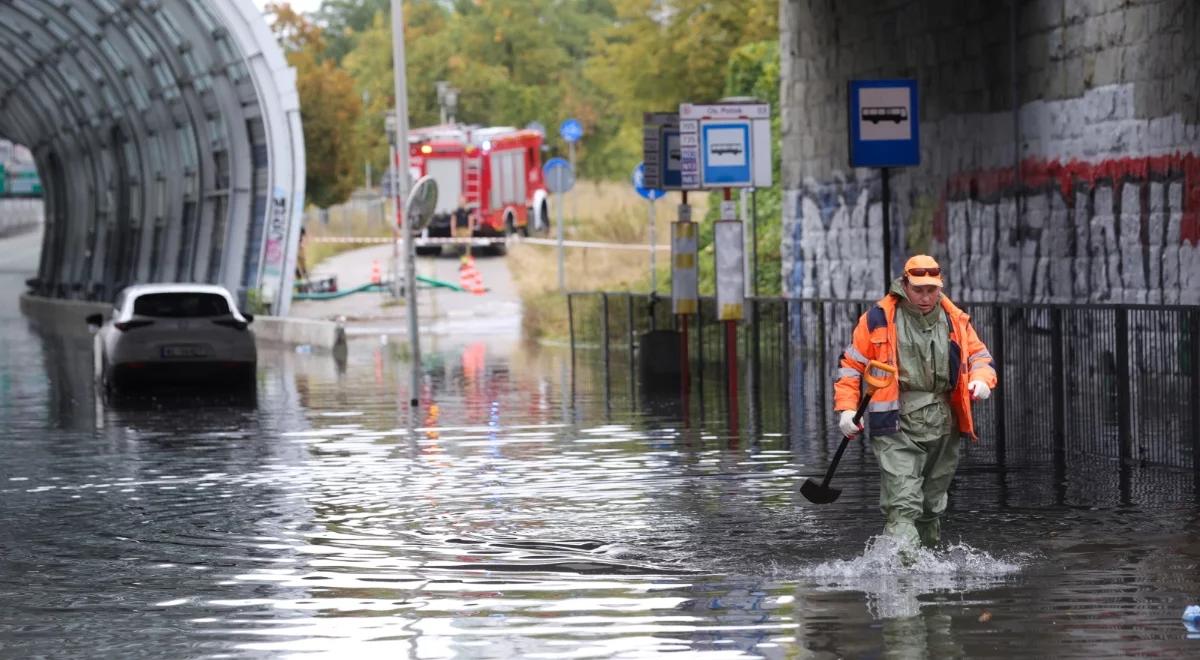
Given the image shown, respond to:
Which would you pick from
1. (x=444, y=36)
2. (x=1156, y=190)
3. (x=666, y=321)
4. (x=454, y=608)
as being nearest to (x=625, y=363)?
(x=666, y=321)

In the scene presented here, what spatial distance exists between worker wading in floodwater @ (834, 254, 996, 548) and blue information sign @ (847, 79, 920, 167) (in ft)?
24.7

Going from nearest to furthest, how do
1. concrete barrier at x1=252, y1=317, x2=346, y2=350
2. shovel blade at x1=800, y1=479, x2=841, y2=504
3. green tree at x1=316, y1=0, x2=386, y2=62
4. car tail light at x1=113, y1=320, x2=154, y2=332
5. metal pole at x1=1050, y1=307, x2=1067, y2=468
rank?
shovel blade at x1=800, y1=479, x2=841, y2=504 < metal pole at x1=1050, y1=307, x2=1067, y2=468 < car tail light at x1=113, y1=320, x2=154, y2=332 < concrete barrier at x1=252, y1=317, x2=346, y2=350 < green tree at x1=316, y1=0, x2=386, y2=62

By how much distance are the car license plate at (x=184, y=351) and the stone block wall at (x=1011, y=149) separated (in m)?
8.05

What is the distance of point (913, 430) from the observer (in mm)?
11531

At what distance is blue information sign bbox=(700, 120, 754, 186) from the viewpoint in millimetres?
24281

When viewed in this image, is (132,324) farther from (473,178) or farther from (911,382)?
(473,178)

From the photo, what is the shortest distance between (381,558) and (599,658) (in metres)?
3.34

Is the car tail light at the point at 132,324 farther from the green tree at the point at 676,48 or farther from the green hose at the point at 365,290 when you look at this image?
the green tree at the point at 676,48

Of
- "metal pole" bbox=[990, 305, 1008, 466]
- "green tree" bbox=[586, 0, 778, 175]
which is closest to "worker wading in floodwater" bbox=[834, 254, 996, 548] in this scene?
"metal pole" bbox=[990, 305, 1008, 466]

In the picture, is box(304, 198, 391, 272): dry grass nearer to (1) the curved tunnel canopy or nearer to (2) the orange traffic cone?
(1) the curved tunnel canopy

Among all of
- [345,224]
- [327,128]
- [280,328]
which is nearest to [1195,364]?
[280,328]

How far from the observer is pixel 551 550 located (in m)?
12.5

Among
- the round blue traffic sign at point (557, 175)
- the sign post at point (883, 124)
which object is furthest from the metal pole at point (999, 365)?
the round blue traffic sign at point (557, 175)

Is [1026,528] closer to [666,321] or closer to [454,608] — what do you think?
[454,608]
